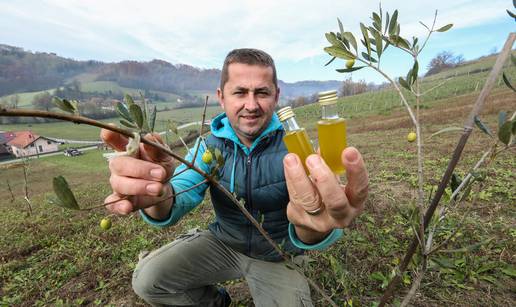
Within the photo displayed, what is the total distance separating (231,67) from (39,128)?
252 feet

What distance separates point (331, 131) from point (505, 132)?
1.74 feet

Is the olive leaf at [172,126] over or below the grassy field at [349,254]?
over

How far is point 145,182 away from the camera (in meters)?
1.11

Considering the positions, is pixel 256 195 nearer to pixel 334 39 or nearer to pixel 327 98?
pixel 327 98

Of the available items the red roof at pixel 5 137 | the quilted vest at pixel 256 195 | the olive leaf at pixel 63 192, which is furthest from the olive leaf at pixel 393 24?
the red roof at pixel 5 137

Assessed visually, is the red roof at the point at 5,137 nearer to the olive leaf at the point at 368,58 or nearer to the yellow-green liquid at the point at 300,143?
the yellow-green liquid at the point at 300,143

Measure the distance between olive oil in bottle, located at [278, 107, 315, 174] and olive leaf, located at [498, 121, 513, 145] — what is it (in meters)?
0.62

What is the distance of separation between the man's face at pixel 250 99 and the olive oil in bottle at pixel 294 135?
141cm

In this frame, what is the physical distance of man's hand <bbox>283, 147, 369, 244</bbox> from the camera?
1.08m

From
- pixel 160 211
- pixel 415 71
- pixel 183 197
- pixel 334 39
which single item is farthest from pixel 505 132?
pixel 183 197

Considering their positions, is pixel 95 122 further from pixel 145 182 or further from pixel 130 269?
pixel 130 269

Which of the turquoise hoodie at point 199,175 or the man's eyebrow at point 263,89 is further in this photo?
the man's eyebrow at point 263,89

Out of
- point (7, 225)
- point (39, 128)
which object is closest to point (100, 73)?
point (39, 128)

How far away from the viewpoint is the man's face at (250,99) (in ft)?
8.47
